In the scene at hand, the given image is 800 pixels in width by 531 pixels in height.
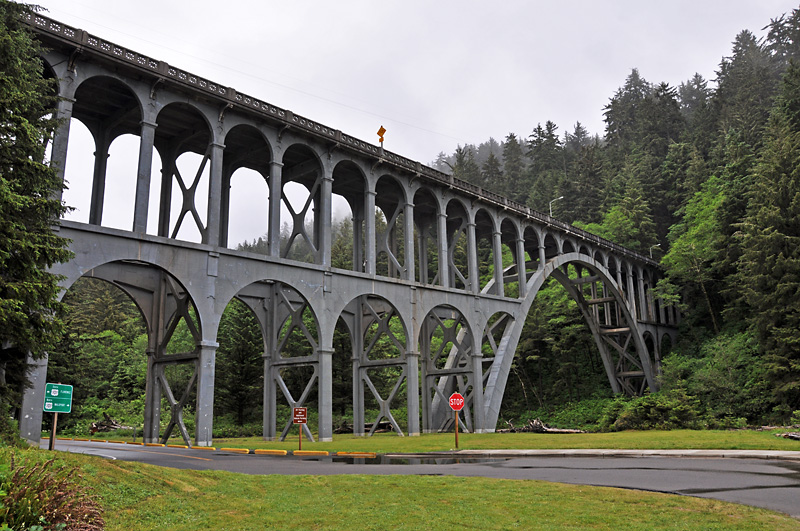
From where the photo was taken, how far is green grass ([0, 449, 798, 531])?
8.42 meters

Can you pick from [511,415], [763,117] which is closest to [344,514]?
[511,415]

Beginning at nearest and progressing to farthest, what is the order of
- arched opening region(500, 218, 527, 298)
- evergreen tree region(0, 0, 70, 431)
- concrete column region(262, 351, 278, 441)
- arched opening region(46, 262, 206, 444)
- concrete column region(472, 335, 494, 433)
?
evergreen tree region(0, 0, 70, 431), arched opening region(46, 262, 206, 444), concrete column region(262, 351, 278, 441), concrete column region(472, 335, 494, 433), arched opening region(500, 218, 527, 298)

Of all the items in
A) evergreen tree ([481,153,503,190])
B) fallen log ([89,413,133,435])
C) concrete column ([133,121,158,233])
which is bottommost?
fallen log ([89,413,133,435])

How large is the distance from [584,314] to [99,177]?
45.7 metres

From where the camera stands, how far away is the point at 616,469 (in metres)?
15.8

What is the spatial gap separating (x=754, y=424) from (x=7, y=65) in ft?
151

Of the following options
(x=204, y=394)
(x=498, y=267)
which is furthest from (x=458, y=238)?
(x=204, y=394)

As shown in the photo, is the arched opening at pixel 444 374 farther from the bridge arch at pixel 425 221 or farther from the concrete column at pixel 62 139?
the concrete column at pixel 62 139

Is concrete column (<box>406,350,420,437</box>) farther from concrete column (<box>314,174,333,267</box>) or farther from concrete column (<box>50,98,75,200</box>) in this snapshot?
concrete column (<box>50,98,75,200</box>)

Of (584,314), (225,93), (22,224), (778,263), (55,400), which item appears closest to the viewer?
(55,400)

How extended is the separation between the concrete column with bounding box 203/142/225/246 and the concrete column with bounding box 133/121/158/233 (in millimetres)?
2632

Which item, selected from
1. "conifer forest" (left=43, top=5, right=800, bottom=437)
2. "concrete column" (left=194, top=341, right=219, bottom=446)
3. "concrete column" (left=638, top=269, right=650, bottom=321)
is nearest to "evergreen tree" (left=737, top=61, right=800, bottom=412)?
"conifer forest" (left=43, top=5, right=800, bottom=437)

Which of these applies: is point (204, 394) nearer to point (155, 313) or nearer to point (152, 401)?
point (152, 401)

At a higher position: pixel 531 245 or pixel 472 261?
pixel 531 245
